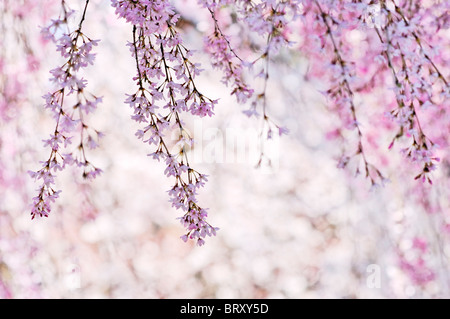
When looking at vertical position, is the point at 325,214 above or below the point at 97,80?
below

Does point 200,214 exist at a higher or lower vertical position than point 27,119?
lower

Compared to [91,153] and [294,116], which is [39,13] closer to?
[91,153]

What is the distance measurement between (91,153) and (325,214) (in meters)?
1.88

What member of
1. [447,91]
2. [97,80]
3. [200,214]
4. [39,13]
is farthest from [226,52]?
[97,80]

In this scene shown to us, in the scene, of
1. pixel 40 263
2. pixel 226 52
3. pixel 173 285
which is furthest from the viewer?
pixel 173 285

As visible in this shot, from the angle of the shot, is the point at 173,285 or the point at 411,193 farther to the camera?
the point at 173,285

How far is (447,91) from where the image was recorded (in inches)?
40.4

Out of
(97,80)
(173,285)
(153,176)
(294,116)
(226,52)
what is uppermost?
(97,80)

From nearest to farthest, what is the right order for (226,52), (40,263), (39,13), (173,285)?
(226,52)
(39,13)
(40,263)
(173,285)

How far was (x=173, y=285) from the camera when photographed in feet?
10.5

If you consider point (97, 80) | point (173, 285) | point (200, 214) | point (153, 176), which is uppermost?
point (97, 80)

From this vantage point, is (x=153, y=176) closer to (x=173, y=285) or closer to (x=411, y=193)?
(x=173, y=285)

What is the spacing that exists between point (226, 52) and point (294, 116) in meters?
2.09

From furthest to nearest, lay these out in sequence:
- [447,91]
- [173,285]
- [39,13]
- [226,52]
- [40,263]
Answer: [173,285]
[40,263]
[39,13]
[226,52]
[447,91]
